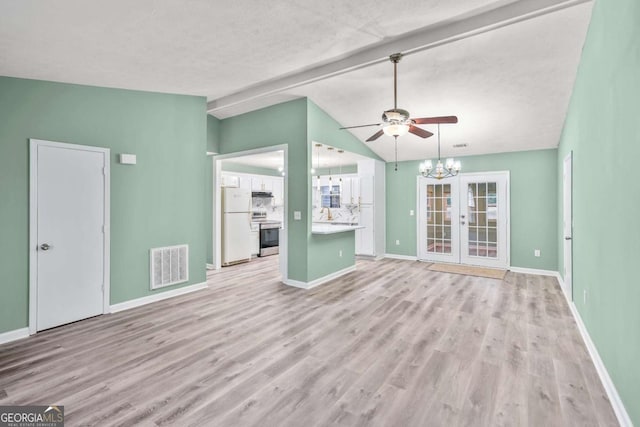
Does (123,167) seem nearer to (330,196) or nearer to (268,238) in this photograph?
(268,238)

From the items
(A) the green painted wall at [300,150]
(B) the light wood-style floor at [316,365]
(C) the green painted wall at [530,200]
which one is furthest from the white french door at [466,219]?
(A) the green painted wall at [300,150]

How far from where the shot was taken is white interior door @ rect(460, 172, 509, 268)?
6273 millimetres

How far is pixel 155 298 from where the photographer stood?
4199 millimetres

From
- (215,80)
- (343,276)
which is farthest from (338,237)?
(215,80)

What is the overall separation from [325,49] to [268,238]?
5.39 meters

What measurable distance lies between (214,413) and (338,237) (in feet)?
13.0

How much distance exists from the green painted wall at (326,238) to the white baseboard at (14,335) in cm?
335

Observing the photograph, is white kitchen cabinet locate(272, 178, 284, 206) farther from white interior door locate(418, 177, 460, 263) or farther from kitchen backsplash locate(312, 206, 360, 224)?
white interior door locate(418, 177, 460, 263)

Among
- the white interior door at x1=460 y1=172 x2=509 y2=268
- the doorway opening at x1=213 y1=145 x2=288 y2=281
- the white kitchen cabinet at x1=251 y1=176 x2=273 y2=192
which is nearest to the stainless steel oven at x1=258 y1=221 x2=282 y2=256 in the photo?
the doorway opening at x1=213 y1=145 x2=288 y2=281

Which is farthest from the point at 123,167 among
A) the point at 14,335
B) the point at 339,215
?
the point at 339,215

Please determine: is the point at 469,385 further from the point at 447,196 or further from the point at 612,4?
the point at 447,196

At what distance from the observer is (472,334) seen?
3166mm

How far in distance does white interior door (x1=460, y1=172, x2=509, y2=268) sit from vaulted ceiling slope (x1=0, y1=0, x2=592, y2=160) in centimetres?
170

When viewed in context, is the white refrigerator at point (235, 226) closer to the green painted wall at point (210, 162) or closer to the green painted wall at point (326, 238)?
the green painted wall at point (210, 162)
